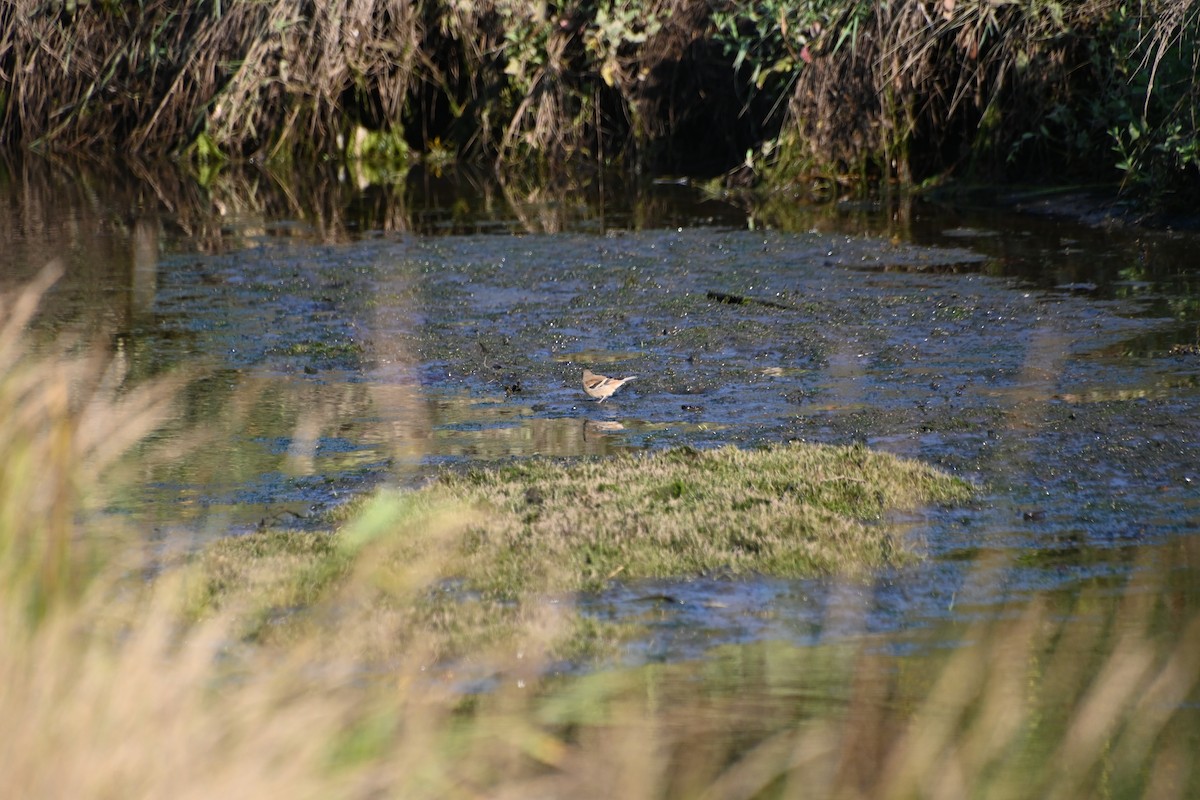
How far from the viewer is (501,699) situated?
131 inches

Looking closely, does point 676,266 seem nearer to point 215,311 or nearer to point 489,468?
point 215,311

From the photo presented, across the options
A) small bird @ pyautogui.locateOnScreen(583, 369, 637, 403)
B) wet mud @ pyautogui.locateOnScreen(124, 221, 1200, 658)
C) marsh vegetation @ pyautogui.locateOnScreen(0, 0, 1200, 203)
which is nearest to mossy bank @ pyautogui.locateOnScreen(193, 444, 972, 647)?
wet mud @ pyautogui.locateOnScreen(124, 221, 1200, 658)

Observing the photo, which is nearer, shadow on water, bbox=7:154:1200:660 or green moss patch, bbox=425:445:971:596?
green moss patch, bbox=425:445:971:596

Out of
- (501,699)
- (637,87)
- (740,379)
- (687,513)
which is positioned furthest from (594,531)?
(637,87)

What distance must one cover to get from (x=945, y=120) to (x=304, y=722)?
9462 millimetres

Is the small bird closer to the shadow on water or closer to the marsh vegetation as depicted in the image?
the shadow on water

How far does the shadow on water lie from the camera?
441cm

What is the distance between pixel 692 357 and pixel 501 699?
3.49 metres

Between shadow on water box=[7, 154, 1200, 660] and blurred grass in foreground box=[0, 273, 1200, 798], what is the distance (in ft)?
0.81

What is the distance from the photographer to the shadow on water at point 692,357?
14.5ft

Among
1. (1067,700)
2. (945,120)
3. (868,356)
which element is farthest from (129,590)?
(945,120)

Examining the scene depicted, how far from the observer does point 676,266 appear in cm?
875

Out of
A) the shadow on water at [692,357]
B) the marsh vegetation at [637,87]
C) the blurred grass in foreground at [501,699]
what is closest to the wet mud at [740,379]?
the shadow on water at [692,357]

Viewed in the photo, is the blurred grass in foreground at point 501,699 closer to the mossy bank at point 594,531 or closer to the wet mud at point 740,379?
the mossy bank at point 594,531
